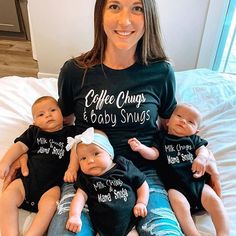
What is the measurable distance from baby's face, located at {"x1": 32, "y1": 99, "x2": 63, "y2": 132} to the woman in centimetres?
4

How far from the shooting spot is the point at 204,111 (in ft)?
4.75

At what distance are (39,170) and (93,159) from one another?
0.20m

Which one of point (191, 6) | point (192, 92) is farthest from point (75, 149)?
point (191, 6)

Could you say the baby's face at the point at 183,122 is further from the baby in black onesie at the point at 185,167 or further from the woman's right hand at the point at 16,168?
the woman's right hand at the point at 16,168

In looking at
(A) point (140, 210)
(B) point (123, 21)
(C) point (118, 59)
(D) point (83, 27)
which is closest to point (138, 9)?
(B) point (123, 21)

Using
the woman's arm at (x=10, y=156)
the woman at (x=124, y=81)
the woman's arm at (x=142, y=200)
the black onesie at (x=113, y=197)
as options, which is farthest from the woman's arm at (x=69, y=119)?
the woman's arm at (x=142, y=200)

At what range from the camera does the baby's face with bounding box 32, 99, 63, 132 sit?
1.14m

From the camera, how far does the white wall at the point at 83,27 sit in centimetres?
207

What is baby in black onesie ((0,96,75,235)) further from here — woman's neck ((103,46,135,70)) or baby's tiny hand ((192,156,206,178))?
baby's tiny hand ((192,156,206,178))

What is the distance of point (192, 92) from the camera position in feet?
5.12

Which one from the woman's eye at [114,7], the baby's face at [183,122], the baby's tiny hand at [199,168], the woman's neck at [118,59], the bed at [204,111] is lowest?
the bed at [204,111]

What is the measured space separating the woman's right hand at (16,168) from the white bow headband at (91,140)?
0.16m

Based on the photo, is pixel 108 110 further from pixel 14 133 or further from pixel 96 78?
pixel 14 133

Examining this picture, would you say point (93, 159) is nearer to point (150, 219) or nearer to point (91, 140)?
point (91, 140)
